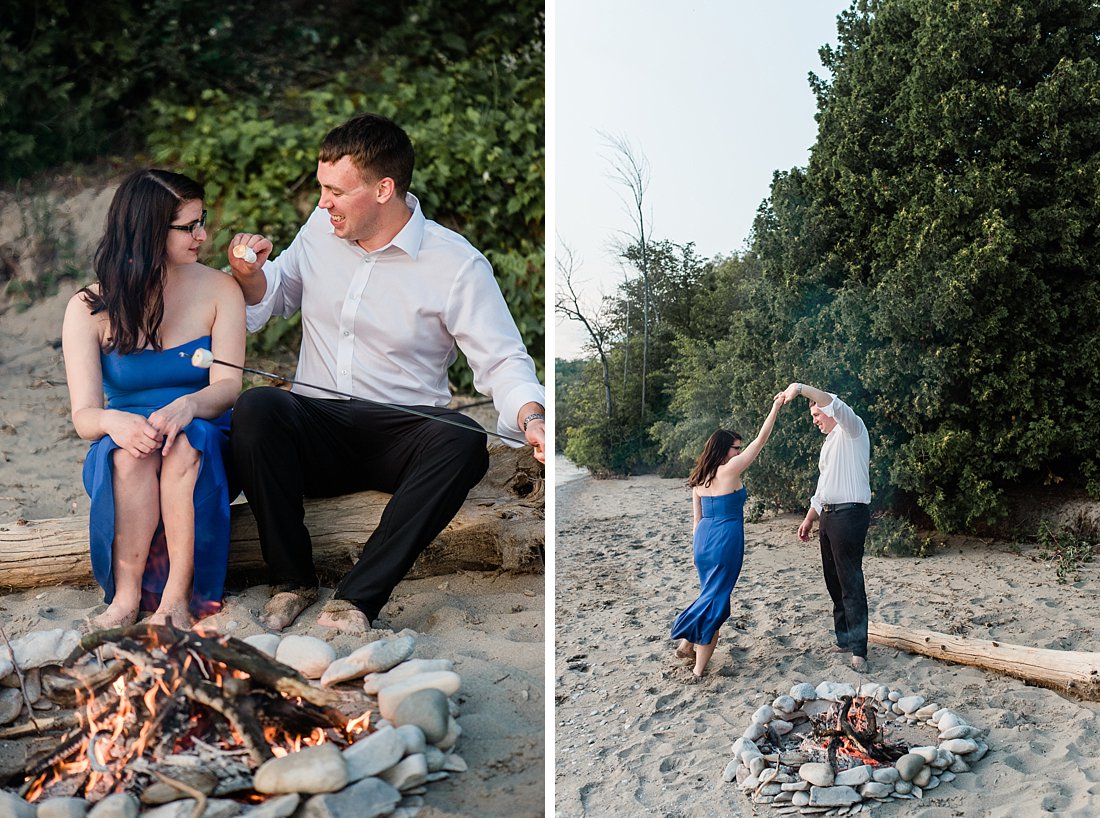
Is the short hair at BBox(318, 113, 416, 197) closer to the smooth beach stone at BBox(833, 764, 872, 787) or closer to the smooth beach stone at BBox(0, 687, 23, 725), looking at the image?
the smooth beach stone at BBox(0, 687, 23, 725)

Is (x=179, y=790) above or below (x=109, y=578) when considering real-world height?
below

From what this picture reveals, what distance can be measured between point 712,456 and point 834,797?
95 cm

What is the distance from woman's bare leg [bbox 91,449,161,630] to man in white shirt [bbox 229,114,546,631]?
9.4 inches

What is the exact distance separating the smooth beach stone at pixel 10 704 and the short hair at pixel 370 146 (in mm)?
1567

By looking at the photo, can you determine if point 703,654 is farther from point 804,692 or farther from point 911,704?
point 911,704

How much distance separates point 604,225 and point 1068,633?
167 centimetres

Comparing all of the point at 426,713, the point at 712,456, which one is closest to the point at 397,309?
the point at 712,456

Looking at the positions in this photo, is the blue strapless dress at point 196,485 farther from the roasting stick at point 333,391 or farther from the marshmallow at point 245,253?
the marshmallow at point 245,253

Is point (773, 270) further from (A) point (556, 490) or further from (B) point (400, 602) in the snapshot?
(B) point (400, 602)

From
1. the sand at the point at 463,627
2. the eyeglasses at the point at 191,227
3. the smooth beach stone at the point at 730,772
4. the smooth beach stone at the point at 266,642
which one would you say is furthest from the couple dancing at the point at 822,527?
the eyeglasses at the point at 191,227

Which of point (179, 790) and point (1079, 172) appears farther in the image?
point (1079, 172)

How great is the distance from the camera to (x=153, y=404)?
10.9 ft

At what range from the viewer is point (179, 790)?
2.67 m

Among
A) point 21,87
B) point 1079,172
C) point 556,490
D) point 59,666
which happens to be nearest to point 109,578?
point 59,666
